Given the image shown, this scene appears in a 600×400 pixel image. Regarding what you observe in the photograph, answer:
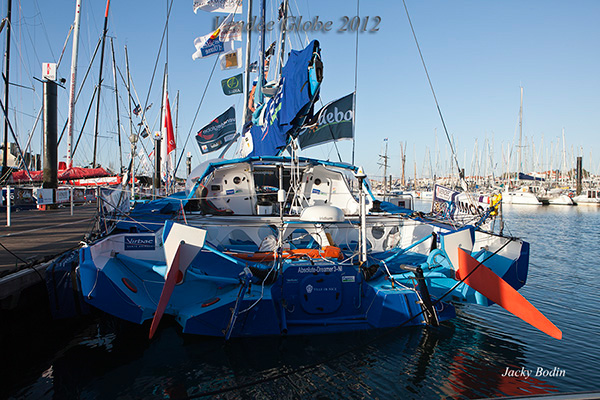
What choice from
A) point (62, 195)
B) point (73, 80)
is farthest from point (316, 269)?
point (73, 80)

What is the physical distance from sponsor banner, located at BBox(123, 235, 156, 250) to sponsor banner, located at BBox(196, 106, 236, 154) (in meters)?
9.65

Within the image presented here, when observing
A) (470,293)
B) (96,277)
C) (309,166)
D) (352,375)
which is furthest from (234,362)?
(309,166)

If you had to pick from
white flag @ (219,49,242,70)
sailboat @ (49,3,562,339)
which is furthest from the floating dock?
white flag @ (219,49,242,70)

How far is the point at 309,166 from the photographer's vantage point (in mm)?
9438

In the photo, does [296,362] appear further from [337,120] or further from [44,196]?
[44,196]

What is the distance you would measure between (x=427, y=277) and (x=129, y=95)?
86.4ft

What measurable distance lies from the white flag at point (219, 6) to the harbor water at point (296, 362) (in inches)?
465

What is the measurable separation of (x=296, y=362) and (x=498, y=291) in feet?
10.1

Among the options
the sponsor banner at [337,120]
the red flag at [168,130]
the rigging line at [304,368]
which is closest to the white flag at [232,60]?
the red flag at [168,130]

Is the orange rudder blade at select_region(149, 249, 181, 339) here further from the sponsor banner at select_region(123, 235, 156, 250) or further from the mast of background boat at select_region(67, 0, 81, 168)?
the mast of background boat at select_region(67, 0, 81, 168)

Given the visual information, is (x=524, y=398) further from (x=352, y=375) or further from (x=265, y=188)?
(x=265, y=188)

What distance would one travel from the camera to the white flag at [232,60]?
15209 millimetres

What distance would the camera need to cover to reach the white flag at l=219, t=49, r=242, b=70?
49.9 feet

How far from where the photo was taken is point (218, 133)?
608 inches
